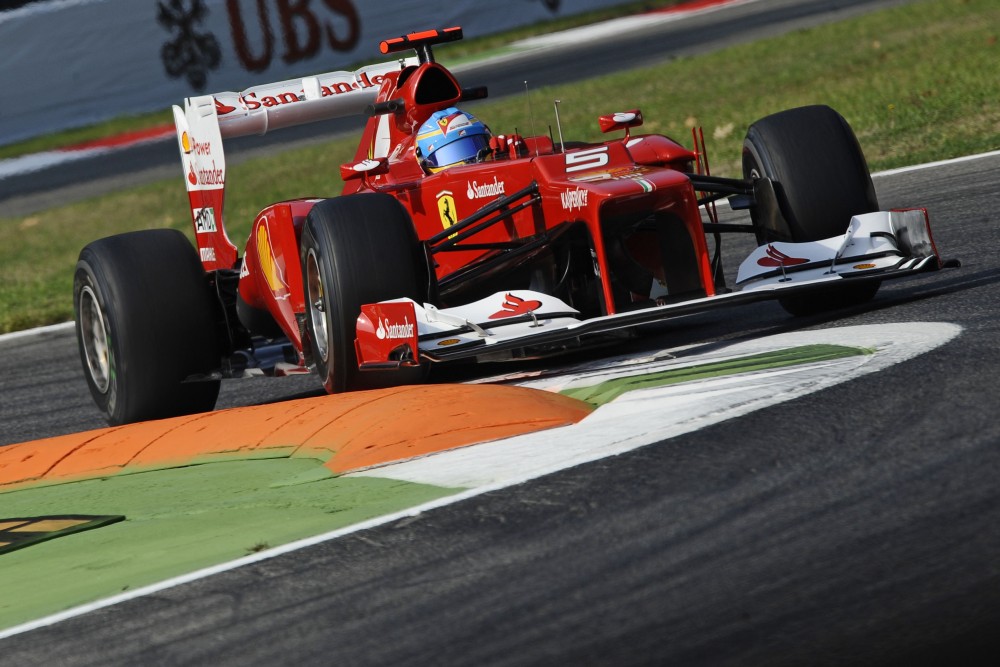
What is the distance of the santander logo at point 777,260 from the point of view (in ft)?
19.5

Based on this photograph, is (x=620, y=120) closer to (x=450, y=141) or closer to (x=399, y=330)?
(x=450, y=141)

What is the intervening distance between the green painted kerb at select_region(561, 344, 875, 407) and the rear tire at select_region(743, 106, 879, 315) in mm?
899

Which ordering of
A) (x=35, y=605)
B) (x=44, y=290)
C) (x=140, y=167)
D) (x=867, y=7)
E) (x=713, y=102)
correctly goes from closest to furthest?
(x=35, y=605)
(x=44, y=290)
(x=713, y=102)
(x=140, y=167)
(x=867, y=7)

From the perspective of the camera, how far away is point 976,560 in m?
3.04

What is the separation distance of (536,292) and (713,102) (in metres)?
11.5

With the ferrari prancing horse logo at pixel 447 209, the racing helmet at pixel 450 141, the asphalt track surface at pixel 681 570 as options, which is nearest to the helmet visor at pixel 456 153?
the racing helmet at pixel 450 141

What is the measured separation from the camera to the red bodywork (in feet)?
19.1

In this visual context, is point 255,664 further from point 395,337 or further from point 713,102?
point 713,102

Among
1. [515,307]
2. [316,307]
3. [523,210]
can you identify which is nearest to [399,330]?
[515,307]

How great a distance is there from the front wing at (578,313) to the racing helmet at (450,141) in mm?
1305

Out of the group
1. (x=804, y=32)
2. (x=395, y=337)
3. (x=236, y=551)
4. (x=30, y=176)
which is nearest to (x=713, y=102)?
(x=804, y=32)

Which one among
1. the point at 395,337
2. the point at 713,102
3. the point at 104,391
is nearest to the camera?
the point at 395,337

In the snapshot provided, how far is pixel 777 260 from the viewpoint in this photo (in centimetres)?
595

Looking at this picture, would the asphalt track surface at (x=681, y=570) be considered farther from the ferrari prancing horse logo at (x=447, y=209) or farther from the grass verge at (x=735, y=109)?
the grass verge at (x=735, y=109)
